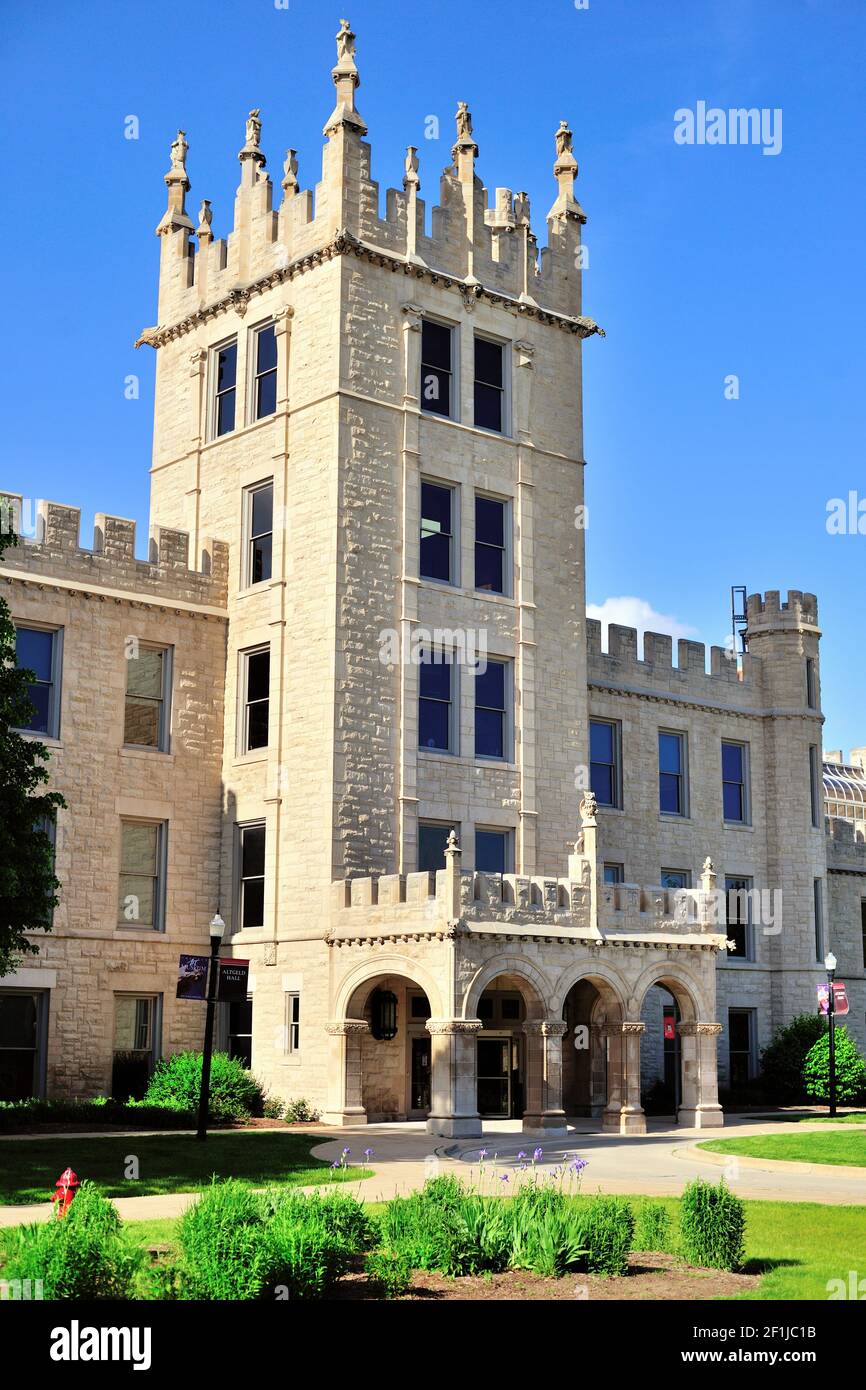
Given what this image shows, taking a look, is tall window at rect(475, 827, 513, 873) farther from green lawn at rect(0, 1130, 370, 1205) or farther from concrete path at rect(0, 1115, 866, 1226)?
green lawn at rect(0, 1130, 370, 1205)

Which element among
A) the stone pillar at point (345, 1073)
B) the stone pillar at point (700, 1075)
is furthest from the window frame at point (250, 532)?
the stone pillar at point (700, 1075)

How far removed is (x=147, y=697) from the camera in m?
35.2

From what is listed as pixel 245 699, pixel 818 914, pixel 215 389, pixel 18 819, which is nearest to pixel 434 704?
pixel 245 699

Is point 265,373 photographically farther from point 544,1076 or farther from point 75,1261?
point 75,1261

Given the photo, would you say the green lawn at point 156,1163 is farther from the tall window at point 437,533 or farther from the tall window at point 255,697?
the tall window at point 437,533

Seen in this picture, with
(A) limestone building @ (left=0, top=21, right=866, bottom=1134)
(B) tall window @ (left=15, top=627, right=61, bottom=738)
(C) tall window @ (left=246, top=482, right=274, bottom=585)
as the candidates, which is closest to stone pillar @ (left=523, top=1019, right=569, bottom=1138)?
(A) limestone building @ (left=0, top=21, right=866, bottom=1134)

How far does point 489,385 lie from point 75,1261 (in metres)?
29.8

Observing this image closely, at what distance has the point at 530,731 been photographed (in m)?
37.0

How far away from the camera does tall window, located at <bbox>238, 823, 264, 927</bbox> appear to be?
34.9m

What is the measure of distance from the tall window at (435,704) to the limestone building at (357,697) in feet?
0.29

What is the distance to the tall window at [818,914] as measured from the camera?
149 feet

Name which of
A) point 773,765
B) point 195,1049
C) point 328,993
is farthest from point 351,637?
point 773,765

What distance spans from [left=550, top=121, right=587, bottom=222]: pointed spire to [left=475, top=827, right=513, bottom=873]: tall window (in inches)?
643
